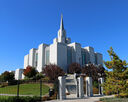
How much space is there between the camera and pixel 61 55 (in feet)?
195

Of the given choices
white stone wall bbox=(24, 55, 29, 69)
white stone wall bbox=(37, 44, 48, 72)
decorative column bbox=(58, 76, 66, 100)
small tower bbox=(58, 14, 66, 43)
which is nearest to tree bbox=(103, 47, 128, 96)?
decorative column bbox=(58, 76, 66, 100)

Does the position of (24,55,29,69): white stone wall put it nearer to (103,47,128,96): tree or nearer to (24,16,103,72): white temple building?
(24,16,103,72): white temple building

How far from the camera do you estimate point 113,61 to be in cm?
1398

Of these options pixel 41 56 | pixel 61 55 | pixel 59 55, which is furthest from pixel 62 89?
pixel 41 56

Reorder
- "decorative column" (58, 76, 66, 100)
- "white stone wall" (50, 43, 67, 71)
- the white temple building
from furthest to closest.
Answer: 1. the white temple building
2. "white stone wall" (50, 43, 67, 71)
3. "decorative column" (58, 76, 66, 100)

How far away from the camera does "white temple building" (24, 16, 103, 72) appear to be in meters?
59.2

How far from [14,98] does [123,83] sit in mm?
10255

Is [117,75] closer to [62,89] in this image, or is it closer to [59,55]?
[62,89]

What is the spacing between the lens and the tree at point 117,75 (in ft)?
43.1

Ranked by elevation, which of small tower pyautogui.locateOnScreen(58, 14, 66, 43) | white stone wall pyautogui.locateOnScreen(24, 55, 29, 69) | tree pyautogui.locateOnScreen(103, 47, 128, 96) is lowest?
tree pyautogui.locateOnScreen(103, 47, 128, 96)

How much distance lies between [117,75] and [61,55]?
152 feet

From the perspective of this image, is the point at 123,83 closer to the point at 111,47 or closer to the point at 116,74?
the point at 116,74

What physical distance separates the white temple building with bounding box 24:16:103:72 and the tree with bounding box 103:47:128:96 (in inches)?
1717

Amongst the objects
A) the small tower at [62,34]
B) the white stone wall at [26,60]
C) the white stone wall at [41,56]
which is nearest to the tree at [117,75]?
the white stone wall at [41,56]
